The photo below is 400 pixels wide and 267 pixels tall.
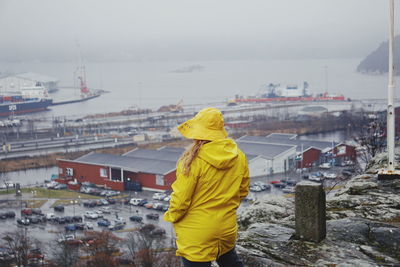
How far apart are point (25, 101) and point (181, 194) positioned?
2230cm

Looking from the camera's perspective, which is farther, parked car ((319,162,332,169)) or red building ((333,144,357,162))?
red building ((333,144,357,162))

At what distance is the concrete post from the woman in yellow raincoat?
0.99ft

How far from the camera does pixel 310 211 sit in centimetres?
116

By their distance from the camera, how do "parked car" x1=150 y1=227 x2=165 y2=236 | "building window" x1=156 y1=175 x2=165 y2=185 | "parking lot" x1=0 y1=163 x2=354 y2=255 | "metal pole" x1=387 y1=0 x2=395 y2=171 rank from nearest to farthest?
"metal pole" x1=387 y1=0 x2=395 y2=171 → "parked car" x1=150 y1=227 x2=165 y2=236 → "parking lot" x1=0 y1=163 x2=354 y2=255 → "building window" x1=156 y1=175 x2=165 y2=185

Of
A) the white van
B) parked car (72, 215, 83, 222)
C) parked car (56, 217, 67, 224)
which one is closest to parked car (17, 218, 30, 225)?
parked car (56, 217, 67, 224)

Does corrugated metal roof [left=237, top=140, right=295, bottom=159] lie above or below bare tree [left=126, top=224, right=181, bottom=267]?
above

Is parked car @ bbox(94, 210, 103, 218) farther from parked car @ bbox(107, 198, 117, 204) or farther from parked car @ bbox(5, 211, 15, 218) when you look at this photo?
parked car @ bbox(5, 211, 15, 218)

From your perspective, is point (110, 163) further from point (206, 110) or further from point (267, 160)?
point (206, 110)

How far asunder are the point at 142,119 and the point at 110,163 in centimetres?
1108

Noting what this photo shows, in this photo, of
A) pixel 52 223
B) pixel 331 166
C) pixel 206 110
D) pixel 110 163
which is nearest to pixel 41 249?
pixel 52 223

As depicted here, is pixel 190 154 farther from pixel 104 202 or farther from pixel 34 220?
pixel 104 202

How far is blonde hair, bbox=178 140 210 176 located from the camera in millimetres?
867

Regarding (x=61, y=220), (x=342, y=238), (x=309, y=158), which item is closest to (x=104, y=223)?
(x=61, y=220)

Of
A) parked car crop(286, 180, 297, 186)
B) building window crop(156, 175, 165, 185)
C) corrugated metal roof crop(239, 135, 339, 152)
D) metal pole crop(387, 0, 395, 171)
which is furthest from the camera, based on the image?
corrugated metal roof crop(239, 135, 339, 152)
